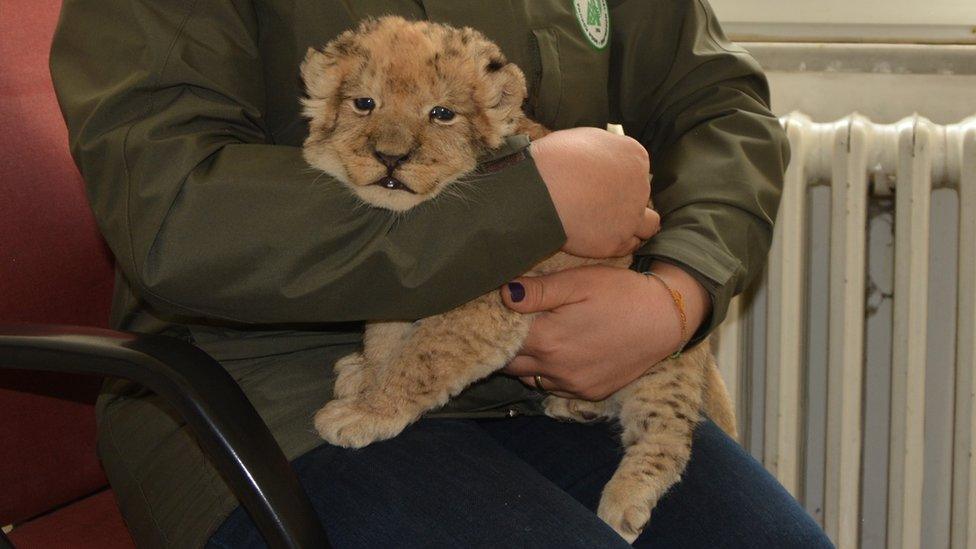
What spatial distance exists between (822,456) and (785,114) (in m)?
0.75

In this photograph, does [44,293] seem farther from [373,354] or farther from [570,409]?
[570,409]

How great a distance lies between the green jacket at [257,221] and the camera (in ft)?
3.27

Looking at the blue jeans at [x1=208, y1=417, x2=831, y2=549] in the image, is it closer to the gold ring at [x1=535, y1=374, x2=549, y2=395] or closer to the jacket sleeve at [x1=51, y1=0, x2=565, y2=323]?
the gold ring at [x1=535, y1=374, x2=549, y2=395]

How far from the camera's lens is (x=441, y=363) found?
1.17 m

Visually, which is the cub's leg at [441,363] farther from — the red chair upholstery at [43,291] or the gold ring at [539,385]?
the red chair upholstery at [43,291]

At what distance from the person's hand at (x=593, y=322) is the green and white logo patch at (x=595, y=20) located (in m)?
0.34

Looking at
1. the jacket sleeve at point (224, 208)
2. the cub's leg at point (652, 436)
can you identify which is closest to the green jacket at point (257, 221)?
the jacket sleeve at point (224, 208)

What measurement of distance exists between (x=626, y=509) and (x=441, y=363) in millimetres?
286

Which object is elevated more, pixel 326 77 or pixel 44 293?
pixel 326 77

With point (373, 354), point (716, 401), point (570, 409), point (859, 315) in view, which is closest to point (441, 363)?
point (373, 354)

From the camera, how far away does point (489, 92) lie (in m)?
1.17

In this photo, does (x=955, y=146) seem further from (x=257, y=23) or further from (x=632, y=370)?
(x=257, y=23)

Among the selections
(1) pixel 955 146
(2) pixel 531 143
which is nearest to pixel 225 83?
(2) pixel 531 143

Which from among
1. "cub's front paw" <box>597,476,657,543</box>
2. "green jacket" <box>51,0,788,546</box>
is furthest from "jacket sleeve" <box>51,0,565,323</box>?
"cub's front paw" <box>597,476,657,543</box>
